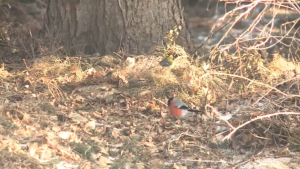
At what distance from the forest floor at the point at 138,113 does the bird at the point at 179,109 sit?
0.08m

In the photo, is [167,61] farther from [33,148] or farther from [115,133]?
[33,148]

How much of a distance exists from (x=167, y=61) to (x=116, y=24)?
0.92 meters

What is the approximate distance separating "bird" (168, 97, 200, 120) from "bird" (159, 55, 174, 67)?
94 cm

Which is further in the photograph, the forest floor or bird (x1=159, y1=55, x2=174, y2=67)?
bird (x1=159, y1=55, x2=174, y2=67)

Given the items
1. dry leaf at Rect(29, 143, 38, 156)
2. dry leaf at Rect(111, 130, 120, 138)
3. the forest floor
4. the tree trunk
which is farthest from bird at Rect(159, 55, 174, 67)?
dry leaf at Rect(29, 143, 38, 156)

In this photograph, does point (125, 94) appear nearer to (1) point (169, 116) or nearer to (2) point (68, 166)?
(1) point (169, 116)

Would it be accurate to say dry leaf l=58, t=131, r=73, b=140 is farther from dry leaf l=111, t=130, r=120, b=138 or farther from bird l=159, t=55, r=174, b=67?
bird l=159, t=55, r=174, b=67

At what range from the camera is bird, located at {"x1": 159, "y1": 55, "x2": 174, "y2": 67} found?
6516 millimetres

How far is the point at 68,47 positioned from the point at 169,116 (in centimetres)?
214

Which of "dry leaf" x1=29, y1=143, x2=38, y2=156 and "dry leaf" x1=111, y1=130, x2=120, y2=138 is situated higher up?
"dry leaf" x1=29, y1=143, x2=38, y2=156

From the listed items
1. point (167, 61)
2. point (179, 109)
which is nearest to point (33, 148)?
point (179, 109)

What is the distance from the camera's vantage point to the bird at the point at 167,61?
652 cm

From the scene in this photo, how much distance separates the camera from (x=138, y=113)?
5.69 m

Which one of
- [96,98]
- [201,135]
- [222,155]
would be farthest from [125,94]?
[222,155]
